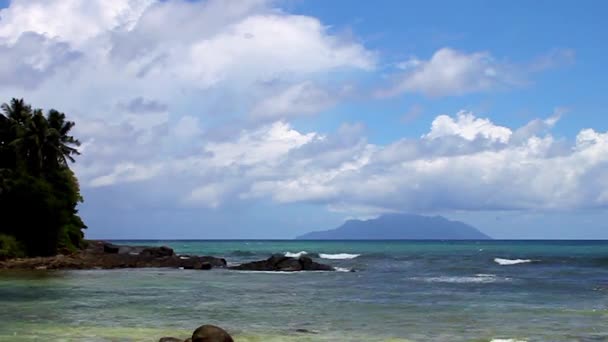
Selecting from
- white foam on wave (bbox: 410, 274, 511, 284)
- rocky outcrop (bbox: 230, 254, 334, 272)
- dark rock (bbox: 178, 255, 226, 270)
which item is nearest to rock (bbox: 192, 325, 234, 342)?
white foam on wave (bbox: 410, 274, 511, 284)

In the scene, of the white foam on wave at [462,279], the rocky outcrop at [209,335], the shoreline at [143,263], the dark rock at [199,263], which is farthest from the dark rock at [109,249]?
the rocky outcrop at [209,335]

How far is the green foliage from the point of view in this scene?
58.4 m

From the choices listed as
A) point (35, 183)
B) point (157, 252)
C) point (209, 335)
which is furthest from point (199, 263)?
point (209, 335)

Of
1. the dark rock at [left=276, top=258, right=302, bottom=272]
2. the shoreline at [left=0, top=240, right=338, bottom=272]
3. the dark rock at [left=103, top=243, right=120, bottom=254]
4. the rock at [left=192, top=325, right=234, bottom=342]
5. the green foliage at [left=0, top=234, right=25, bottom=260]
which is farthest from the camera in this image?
the dark rock at [left=103, top=243, right=120, bottom=254]

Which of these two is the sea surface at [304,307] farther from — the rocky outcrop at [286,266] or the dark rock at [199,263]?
the dark rock at [199,263]

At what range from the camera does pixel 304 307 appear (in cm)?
3231

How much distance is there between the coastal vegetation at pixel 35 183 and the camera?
6153 centimetres

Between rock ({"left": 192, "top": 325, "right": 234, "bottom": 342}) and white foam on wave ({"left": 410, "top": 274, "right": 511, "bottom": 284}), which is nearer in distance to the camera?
rock ({"left": 192, "top": 325, "right": 234, "bottom": 342})

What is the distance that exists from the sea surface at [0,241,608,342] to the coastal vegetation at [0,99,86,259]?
411 inches

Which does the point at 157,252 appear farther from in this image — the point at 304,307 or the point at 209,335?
the point at 209,335

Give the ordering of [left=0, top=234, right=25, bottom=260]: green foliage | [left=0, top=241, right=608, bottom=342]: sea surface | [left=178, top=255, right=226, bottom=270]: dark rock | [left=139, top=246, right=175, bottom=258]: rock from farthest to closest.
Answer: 1. [left=139, top=246, right=175, bottom=258]: rock
2. [left=178, top=255, right=226, bottom=270]: dark rock
3. [left=0, top=234, right=25, bottom=260]: green foliage
4. [left=0, top=241, right=608, bottom=342]: sea surface

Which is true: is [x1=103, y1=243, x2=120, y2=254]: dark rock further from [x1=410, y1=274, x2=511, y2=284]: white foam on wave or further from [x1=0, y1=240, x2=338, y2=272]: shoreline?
[x1=410, y1=274, x2=511, y2=284]: white foam on wave

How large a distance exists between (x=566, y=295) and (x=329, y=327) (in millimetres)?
19164

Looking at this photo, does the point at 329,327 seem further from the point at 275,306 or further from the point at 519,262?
the point at 519,262
